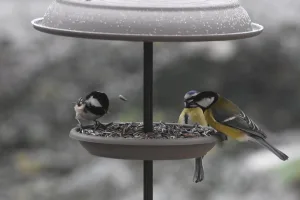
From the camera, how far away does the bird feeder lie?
2.18 metres

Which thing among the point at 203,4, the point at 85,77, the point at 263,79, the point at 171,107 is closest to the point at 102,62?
the point at 85,77

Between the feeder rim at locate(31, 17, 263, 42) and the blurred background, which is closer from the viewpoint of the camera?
the feeder rim at locate(31, 17, 263, 42)

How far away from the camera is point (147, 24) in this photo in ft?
7.16

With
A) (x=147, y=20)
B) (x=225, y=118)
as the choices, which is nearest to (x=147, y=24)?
(x=147, y=20)

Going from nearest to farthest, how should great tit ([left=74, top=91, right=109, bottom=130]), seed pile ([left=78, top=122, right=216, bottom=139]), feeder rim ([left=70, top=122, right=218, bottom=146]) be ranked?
feeder rim ([left=70, top=122, right=218, bottom=146]) → seed pile ([left=78, top=122, right=216, bottom=139]) → great tit ([left=74, top=91, right=109, bottom=130])

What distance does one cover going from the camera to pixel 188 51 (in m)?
5.11

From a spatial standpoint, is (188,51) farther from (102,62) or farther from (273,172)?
(273,172)

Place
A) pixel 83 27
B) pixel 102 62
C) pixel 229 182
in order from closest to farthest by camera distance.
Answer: pixel 83 27, pixel 229 182, pixel 102 62

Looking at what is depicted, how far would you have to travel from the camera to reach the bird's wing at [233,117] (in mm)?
2930

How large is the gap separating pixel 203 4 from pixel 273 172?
262cm

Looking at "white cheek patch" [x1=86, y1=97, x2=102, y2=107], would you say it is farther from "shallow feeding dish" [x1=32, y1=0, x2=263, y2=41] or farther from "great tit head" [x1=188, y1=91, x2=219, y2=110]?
"shallow feeding dish" [x1=32, y1=0, x2=263, y2=41]

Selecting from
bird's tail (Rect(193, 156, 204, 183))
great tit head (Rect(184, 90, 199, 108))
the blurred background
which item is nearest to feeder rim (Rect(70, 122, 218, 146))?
great tit head (Rect(184, 90, 199, 108))

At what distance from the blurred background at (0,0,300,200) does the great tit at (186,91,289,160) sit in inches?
67.2

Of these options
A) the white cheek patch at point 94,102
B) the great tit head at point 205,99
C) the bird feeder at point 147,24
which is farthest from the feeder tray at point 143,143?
the great tit head at point 205,99
